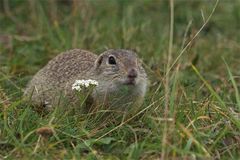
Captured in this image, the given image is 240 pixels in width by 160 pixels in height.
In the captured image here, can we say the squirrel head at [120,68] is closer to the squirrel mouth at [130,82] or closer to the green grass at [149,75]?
the squirrel mouth at [130,82]

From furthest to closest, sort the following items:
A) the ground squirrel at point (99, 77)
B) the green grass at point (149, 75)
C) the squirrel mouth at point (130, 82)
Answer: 1. the ground squirrel at point (99, 77)
2. the squirrel mouth at point (130, 82)
3. the green grass at point (149, 75)

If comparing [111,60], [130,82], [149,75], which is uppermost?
[111,60]

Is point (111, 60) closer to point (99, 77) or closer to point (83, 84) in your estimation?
point (99, 77)

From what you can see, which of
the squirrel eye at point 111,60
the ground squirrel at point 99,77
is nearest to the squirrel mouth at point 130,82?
the ground squirrel at point 99,77

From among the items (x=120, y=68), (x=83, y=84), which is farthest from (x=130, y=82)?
(x=83, y=84)

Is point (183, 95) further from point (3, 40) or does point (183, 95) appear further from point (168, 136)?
point (3, 40)

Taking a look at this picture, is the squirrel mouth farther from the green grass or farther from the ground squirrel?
the green grass

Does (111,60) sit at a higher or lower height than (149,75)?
higher
